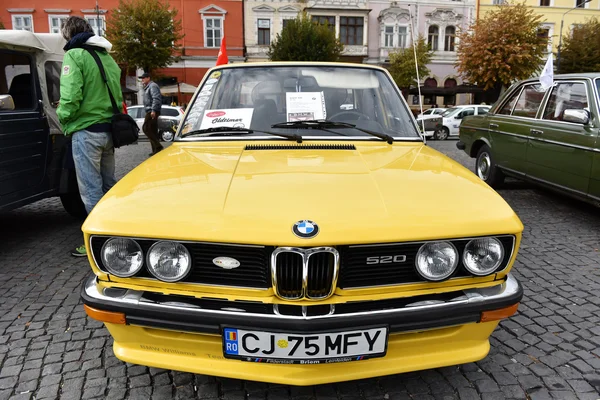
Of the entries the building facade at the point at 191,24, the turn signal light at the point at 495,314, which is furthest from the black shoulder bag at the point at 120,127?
the building facade at the point at 191,24

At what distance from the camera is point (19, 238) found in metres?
4.91

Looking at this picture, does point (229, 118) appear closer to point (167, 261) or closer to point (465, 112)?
point (167, 261)

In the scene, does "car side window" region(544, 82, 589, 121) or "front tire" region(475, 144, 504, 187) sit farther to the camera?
"front tire" region(475, 144, 504, 187)

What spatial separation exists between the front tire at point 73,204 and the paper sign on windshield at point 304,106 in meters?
3.33

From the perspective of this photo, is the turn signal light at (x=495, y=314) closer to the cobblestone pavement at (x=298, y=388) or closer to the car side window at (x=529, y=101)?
the cobblestone pavement at (x=298, y=388)

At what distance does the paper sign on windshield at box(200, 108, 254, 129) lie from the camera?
3020 millimetres

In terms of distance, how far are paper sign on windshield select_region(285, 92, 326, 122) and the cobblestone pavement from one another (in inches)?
65.9

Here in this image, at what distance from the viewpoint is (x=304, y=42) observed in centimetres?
3173

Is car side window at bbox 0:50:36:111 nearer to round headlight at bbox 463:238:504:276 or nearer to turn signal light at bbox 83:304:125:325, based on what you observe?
turn signal light at bbox 83:304:125:325

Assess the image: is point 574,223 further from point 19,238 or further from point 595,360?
point 19,238

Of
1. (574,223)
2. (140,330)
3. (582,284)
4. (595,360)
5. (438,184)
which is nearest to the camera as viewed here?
(140,330)

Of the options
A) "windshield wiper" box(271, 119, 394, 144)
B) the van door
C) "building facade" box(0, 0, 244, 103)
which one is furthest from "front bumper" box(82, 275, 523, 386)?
"building facade" box(0, 0, 244, 103)

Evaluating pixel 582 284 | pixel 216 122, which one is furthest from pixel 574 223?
pixel 216 122

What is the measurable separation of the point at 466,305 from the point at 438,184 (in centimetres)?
60
